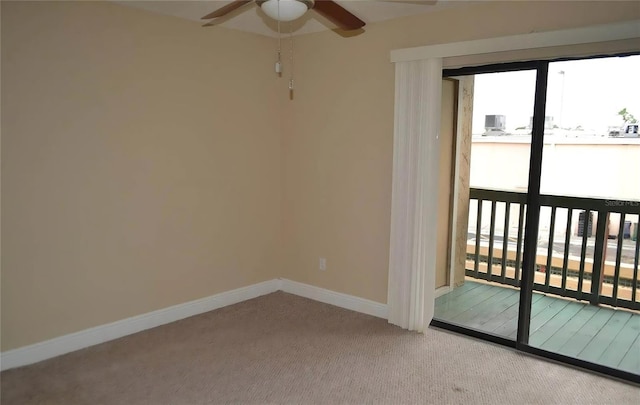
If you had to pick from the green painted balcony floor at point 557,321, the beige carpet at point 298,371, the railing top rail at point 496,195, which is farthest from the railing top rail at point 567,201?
the beige carpet at point 298,371

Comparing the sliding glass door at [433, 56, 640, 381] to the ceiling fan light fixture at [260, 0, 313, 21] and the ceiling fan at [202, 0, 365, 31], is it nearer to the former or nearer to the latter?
the ceiling fan at [202, 0, 365, 31]

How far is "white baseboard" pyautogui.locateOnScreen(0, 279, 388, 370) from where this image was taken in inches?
119

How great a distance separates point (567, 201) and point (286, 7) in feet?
10.2

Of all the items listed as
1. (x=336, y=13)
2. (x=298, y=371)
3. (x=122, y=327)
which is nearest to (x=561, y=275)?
(x=298, y=371)

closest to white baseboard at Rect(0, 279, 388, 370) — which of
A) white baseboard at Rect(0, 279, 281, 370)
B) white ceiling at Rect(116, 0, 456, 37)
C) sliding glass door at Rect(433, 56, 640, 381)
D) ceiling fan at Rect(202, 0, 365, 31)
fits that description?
white baseboard at Rect(0, 279, 281, 370)

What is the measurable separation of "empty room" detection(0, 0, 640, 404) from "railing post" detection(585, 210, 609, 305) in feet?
0.05

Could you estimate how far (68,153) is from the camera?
309 cm

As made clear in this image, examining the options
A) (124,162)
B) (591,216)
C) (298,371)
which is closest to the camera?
(298,371)

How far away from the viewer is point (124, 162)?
3.38 meters

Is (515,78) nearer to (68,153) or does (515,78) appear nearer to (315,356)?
(315,356)

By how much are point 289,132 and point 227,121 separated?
658 millimetres

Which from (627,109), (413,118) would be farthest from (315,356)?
(627,109)

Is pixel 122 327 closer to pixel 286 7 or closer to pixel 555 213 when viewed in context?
pixel 286 7

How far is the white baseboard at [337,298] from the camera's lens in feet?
12.8
